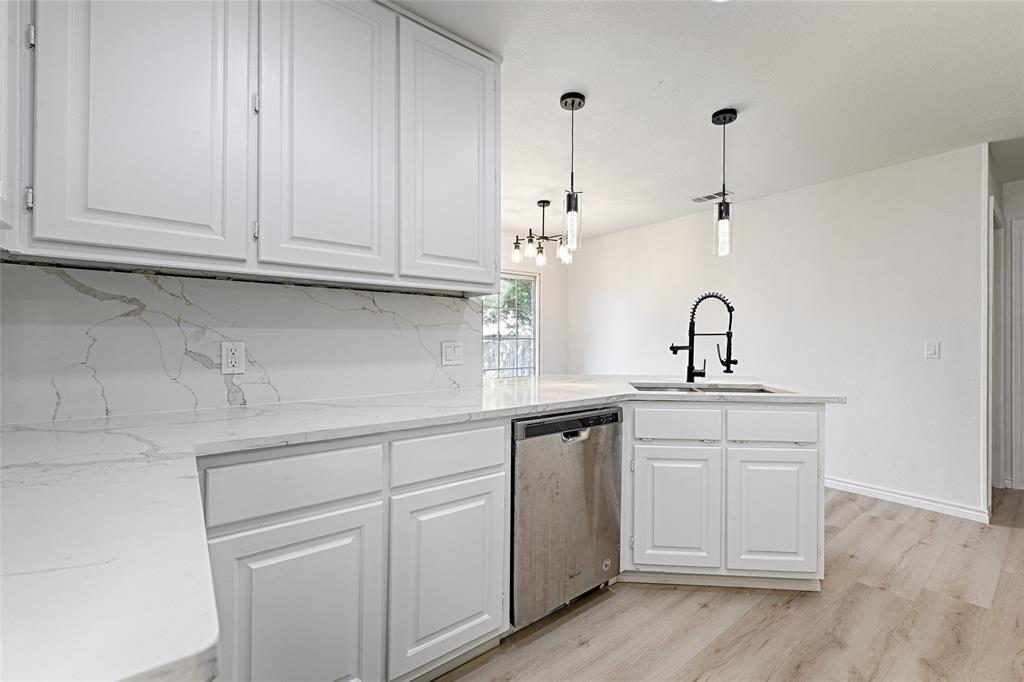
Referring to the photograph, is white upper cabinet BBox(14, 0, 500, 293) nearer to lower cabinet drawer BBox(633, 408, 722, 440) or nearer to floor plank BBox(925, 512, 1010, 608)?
lower cabinet drawer BBox(633, 408, 722, 440)

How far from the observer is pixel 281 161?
167 cm

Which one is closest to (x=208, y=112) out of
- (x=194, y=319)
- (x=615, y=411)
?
(x=194, y=319)

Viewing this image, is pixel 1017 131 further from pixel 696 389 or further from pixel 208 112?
pixel 208 112

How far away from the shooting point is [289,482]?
4.33 feet

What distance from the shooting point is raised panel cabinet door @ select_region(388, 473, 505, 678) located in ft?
5.07

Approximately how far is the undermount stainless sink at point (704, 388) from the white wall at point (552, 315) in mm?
3639

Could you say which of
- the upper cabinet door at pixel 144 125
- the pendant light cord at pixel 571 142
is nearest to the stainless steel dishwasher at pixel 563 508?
the upper cabinet door at pixel 144 125

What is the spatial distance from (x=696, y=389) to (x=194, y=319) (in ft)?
7.37

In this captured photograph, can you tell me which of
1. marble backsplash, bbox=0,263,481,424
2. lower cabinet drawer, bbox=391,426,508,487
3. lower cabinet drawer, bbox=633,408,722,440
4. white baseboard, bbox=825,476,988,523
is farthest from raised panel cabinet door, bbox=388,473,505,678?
white baseboard, bbox=825,476,988,523

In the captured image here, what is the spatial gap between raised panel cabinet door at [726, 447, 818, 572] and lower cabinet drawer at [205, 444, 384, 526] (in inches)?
64.2

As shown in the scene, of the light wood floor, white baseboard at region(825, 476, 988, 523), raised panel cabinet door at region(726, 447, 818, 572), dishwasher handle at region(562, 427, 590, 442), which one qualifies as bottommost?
the light wood floor

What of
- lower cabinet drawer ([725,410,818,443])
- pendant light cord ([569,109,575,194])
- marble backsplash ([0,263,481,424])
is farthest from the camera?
pendant light cord ([569,109,575,194])

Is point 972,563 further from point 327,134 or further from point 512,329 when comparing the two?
point 512,329

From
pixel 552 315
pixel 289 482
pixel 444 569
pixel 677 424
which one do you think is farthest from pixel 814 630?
pixel 552 315
